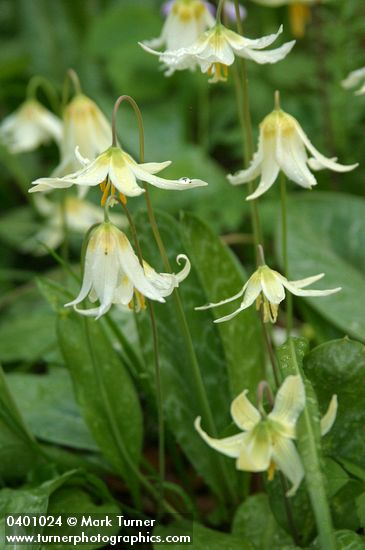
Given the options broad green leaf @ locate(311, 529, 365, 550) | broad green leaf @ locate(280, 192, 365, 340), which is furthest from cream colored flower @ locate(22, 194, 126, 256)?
broad green leaf @ locate(311, 529, 365, 550)

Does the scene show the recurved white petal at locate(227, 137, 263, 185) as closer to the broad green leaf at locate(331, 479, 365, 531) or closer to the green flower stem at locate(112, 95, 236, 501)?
the green flower stem at locate(112, 95, 236, 501)

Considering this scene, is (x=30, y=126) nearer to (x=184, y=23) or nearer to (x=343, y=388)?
(x=184, y=23)

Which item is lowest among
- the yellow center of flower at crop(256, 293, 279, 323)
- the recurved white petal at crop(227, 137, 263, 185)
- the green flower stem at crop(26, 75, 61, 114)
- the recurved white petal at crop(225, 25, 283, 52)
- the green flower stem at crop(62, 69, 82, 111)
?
the yellow center of flower at crop(256, 293, 279, 323)

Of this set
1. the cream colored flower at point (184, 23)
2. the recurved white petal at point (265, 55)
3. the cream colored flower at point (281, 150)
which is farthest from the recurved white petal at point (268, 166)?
the cream colored flower at point (184, 23)

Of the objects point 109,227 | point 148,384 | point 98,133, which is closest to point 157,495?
point 148,384

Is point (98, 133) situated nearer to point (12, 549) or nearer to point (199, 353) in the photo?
point (199, 353)

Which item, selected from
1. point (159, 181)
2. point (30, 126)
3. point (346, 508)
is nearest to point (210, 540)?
point (346, 508)

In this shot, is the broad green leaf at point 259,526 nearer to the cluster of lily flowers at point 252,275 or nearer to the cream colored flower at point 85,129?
the cluster of lily flowers at point 252,275
